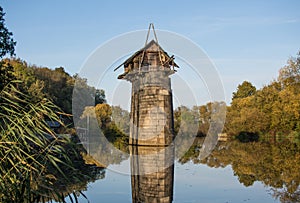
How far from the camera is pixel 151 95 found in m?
18.9

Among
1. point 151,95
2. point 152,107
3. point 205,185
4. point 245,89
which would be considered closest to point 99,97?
point 245,89

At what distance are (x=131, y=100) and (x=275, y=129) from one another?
46.3 ft

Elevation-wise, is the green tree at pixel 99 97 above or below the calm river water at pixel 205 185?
above

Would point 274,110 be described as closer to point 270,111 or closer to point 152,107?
point 270,111

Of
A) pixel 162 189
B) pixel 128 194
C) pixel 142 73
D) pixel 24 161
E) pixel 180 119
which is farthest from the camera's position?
pixel 180 119

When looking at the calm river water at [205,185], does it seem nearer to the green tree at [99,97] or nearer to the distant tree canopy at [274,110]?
the distant tree canopy at [274,110]

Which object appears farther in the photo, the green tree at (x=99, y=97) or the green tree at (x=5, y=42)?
the green tree at (x=99, y=97)

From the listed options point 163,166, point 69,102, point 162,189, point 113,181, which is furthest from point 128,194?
point 69,102

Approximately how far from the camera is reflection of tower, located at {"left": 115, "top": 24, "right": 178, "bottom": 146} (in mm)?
18625

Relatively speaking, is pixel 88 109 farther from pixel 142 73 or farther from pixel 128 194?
pixel 128 194

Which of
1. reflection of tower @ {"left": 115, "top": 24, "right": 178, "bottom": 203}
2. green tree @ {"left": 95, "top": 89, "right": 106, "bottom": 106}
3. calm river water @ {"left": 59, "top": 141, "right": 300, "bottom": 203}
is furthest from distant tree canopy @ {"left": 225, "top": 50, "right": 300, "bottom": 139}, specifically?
calm river water @ {"left": 59, "top": 141, "right": 300, "bottom": 203}

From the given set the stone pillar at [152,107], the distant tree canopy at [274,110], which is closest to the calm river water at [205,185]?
the stone pillar at [152,107]

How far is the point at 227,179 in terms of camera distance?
9.65 m

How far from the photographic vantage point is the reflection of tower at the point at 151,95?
18.6 meters
